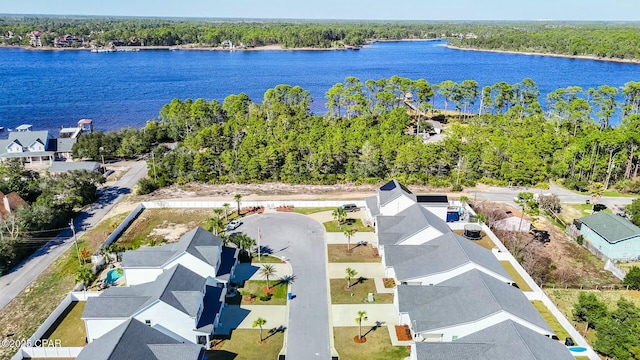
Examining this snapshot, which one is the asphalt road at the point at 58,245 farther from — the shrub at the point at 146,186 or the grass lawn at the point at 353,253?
the grass lawn at the point at 353,253

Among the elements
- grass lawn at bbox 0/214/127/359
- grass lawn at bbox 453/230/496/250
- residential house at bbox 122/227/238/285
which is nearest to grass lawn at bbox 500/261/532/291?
grass lawn at bbox 453/230/496/250

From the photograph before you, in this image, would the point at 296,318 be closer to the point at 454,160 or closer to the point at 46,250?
the point at 46,250

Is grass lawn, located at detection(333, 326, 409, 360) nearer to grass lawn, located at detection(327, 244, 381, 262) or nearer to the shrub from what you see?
grass lawn, located at detection(327, 244, 381, 262)

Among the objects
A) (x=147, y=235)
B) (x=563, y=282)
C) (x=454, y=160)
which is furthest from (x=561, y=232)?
(x=147, y=235)

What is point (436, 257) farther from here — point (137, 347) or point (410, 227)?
point (137, 347)

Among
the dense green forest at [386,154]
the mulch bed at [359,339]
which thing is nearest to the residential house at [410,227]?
the mulch bed at [359,339]

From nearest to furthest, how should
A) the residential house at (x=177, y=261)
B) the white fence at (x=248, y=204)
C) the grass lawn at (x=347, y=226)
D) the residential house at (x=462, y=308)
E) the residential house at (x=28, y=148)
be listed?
the residential house at (x=462, y=308), the residential house at (x=177, y=261), the grass lawn at (x=347, y=226), the white fence at (x=248, y=204), the residential house at (x=28, y=148)
